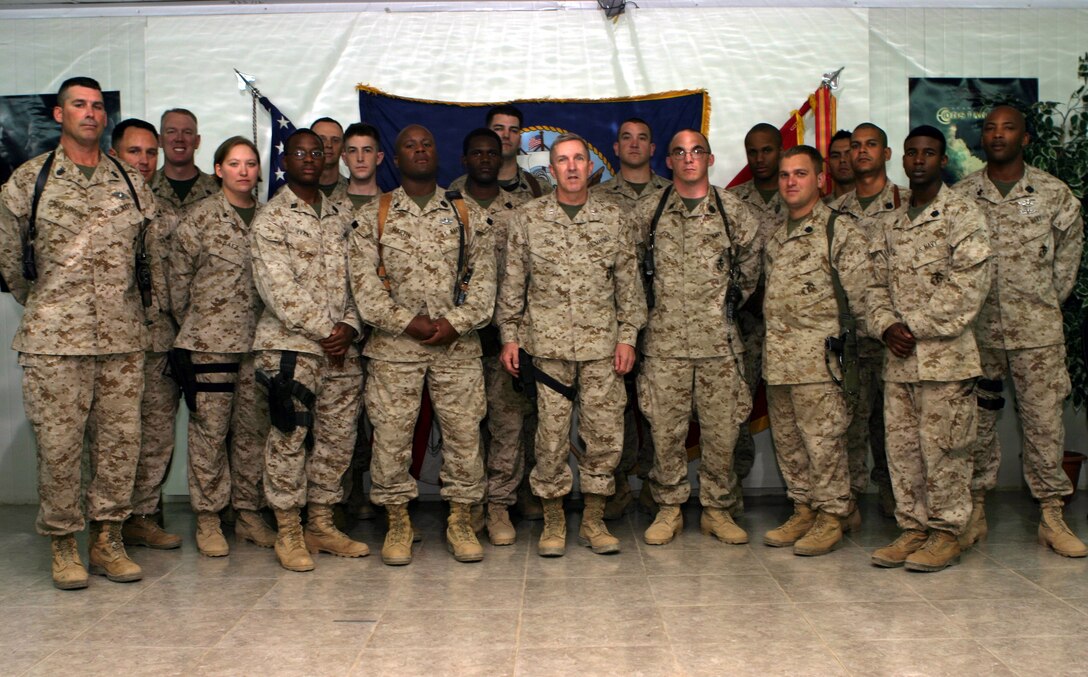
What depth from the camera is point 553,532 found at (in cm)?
474

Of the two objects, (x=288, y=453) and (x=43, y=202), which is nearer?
(x=43, y=202)

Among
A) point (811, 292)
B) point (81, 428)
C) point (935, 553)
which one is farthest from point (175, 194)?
point (935, 553)

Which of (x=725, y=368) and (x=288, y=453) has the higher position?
(x=725, y=368)

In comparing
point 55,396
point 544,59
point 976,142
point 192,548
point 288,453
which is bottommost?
point 192,548

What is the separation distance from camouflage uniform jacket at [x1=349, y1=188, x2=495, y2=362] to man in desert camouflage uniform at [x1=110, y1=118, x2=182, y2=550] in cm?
97

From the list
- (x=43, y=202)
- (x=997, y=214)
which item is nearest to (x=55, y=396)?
(x=43, y=202)

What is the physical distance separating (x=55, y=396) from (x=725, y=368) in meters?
2.93

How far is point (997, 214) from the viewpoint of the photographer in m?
4.79

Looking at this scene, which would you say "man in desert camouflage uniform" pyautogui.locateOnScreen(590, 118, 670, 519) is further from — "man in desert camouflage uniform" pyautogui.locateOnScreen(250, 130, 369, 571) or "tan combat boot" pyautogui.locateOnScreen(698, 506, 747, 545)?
"man in desert camouflage uniform" pyautogui.locateOnScreen(250, 130, 369, 571)

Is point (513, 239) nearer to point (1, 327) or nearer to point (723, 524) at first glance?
point (723, 524)

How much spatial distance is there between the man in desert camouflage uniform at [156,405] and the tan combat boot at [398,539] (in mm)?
1120

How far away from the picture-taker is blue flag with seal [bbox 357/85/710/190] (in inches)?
237

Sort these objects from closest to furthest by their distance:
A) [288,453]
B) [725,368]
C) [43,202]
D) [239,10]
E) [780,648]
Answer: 1. [780,648]
2. [43,202]
3. [288,453]
4. [725,368]
5. [239,10]

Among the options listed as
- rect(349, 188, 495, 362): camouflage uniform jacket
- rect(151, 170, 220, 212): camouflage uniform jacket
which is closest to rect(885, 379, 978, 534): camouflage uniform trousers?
rect(349, 188, 495, 362): camouflage uniform jacket
